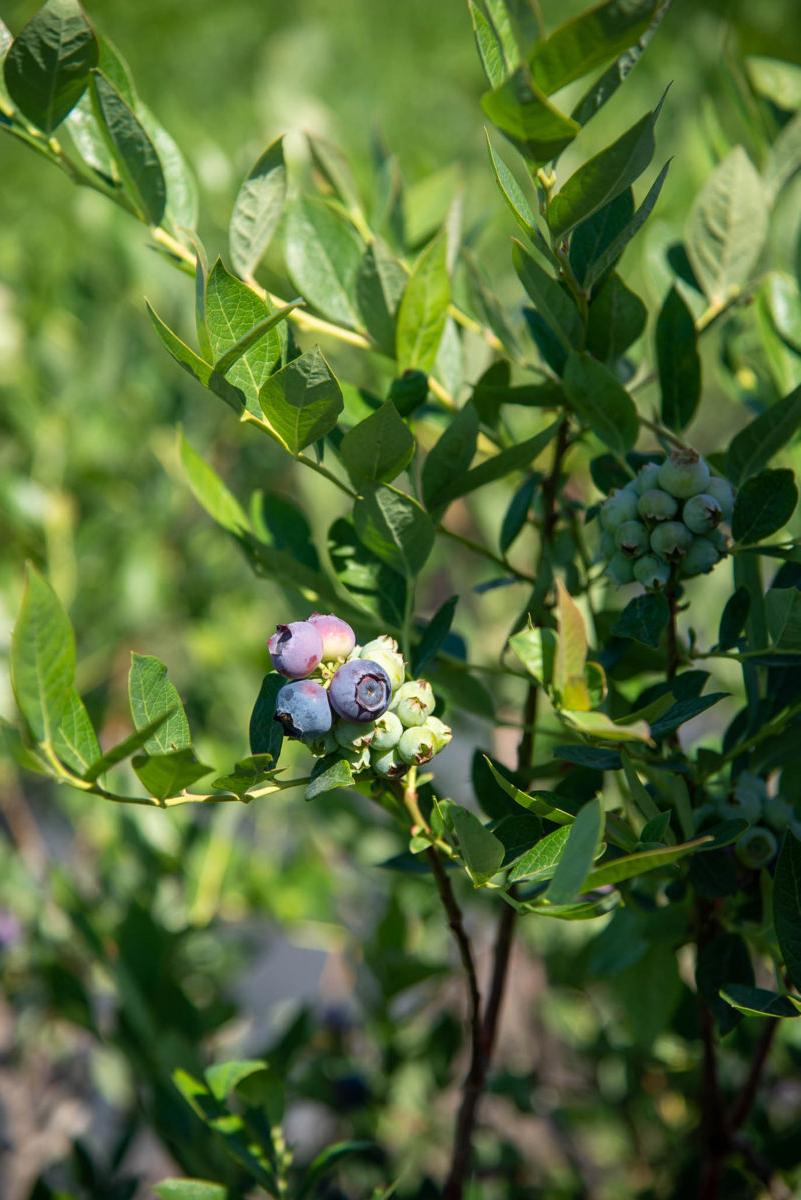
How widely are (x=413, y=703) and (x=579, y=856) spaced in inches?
3.5

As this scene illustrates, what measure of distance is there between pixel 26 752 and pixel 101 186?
0.26 m

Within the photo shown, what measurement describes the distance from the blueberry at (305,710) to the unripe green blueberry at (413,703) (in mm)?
28

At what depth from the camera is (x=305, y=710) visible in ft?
1.23

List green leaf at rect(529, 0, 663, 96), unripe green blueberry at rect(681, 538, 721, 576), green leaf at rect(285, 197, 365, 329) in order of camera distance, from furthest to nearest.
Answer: green leaf at rect(285, 197, 365, 329) < unripe green blueberry at rect(681, 538, 721, 576) < green leaf at rect(529, 0, 663, 96)

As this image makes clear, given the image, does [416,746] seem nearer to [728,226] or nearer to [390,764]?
[390,764]

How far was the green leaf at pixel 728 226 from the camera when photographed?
0.54 m

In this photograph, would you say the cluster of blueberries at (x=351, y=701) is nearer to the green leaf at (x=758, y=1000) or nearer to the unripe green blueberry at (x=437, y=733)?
the unripe green blueberry at (x=437, y=733)

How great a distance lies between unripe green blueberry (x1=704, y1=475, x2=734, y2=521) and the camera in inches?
16.3

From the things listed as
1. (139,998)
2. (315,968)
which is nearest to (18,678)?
(139,998)

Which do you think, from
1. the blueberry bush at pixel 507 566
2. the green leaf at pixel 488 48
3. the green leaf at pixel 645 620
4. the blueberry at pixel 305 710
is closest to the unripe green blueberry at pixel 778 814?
the blueberry bush at pixel 507 566

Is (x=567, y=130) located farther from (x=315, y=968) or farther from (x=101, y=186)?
(x=315, y=968)

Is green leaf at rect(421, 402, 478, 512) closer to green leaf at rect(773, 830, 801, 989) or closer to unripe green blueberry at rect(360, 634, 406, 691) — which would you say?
unripe green blueberry at rect(360, 634, 406, 691)

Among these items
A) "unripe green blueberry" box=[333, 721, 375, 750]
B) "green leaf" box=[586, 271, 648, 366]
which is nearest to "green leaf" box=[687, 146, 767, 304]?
"green leaf" box=[586, 271, 648, 366]

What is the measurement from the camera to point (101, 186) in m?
0.49
